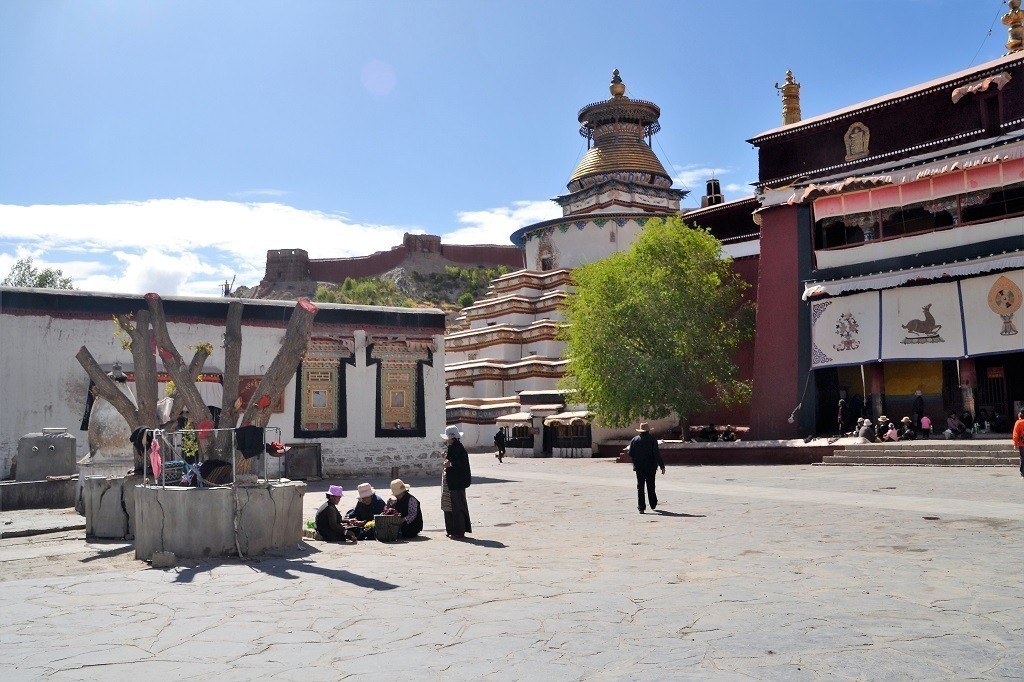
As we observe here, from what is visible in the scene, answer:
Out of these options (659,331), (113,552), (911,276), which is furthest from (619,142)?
(113,552)

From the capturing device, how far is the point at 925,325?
2327 cm

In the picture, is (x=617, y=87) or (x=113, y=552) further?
(x=617, y=87)

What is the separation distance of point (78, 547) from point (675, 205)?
41.3 metres

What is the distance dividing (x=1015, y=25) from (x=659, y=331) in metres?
14.3

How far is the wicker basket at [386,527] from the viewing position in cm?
1030

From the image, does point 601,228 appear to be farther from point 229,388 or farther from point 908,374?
point 229,388

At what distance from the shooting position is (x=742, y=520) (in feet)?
36.8

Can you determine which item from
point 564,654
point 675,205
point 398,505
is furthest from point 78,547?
point 675,205

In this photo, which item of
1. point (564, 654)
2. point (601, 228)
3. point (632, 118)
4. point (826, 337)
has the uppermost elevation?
point (632, 118)

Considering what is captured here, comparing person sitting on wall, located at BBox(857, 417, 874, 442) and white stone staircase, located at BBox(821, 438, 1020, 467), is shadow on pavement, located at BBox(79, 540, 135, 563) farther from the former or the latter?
person sitting on wall, located at BBox(857, 417, 874, 442)

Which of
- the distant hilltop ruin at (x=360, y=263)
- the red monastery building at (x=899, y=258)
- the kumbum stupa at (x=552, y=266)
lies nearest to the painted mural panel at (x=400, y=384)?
the red monastery building at (x=899, y=258)

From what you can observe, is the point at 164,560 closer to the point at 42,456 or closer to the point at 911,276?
the point at 42,456

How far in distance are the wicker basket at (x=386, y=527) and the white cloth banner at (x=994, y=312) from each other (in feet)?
57.1

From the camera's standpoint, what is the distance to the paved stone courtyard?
492 cm
